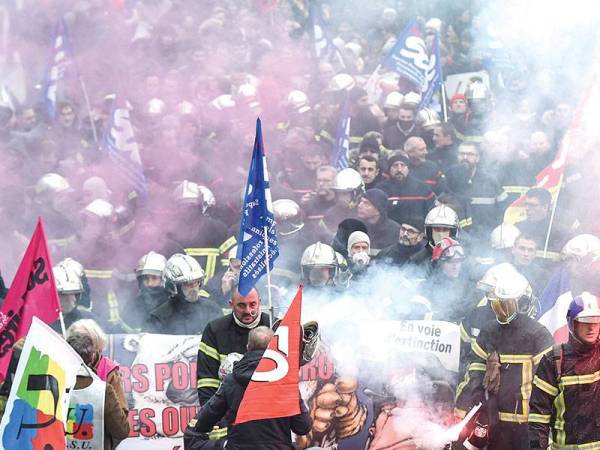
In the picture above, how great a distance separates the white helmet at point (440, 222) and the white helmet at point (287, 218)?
3.88ft

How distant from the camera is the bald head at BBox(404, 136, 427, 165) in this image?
44.4 feet

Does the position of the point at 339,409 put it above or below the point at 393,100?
below

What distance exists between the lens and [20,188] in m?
14.0

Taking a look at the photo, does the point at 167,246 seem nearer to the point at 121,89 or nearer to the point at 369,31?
the point at 121,89

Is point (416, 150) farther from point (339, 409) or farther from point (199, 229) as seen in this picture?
point (339, 409)

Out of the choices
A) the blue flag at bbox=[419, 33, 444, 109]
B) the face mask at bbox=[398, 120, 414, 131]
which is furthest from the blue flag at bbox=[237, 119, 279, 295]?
the blue flag at bbox=[419, 33, 444, 109]

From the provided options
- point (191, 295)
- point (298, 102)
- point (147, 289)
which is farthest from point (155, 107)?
point (191, 295)

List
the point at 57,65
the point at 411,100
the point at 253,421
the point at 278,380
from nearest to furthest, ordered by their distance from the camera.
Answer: the point at 278,380 < the point at 253,421 < the point at 411,100 < the point at 57,65

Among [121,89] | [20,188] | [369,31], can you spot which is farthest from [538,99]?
[20,188]

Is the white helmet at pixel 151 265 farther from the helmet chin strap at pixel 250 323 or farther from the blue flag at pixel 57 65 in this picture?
the blue flag at pixel 57 65

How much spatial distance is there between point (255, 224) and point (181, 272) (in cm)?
214

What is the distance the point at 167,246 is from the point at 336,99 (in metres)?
3.93

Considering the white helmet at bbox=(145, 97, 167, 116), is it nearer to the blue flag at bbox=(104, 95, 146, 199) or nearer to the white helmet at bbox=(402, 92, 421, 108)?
the blue flag at bbox=(104, 95, 146, 199)

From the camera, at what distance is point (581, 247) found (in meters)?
10.3
